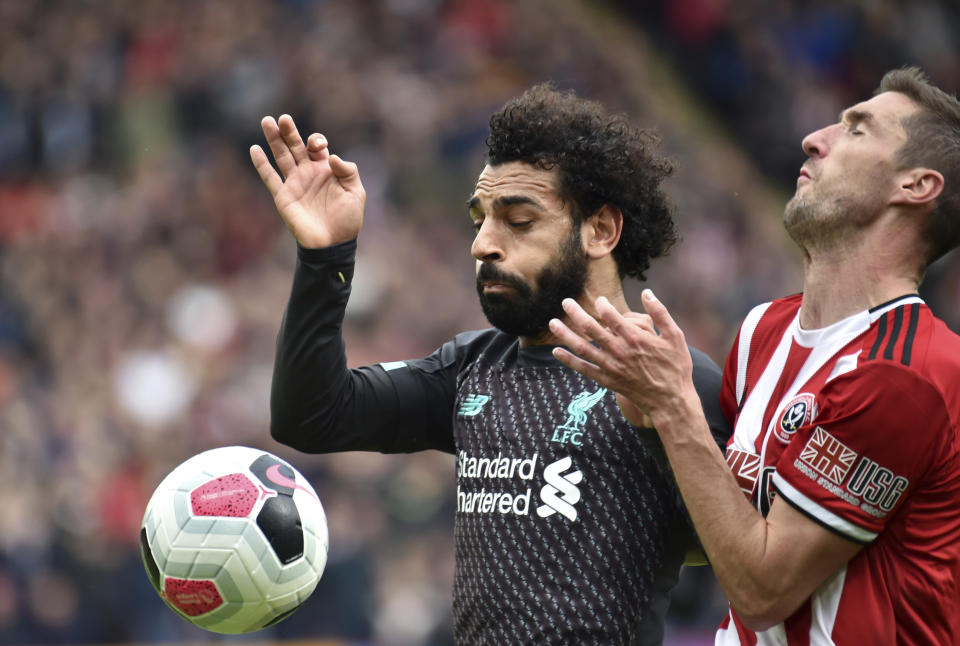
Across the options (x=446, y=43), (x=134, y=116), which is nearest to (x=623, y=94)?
(x=446, y=43)

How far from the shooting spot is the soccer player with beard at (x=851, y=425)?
262 cm

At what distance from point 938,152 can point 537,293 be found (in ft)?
3.58

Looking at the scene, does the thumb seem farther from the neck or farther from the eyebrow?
the eyebrow

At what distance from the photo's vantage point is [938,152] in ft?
9.52

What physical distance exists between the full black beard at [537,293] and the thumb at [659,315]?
65 cm

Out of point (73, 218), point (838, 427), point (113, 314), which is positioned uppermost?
point (838, 427)

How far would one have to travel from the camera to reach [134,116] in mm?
10938

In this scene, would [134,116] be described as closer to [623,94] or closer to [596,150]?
[623,94]

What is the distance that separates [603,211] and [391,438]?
916mm

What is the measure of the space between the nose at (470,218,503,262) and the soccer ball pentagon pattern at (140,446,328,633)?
0.87 meters

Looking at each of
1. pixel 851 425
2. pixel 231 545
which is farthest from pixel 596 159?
pixel 231 545

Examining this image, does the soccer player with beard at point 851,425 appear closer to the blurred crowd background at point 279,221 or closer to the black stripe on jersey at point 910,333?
the black stripe on jersey at point 910,333

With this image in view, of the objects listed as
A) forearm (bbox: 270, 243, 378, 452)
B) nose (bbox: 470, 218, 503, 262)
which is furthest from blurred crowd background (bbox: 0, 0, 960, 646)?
nose (bbox: 470, 218, 503, 262)

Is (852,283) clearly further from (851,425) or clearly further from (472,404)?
(472,404)
